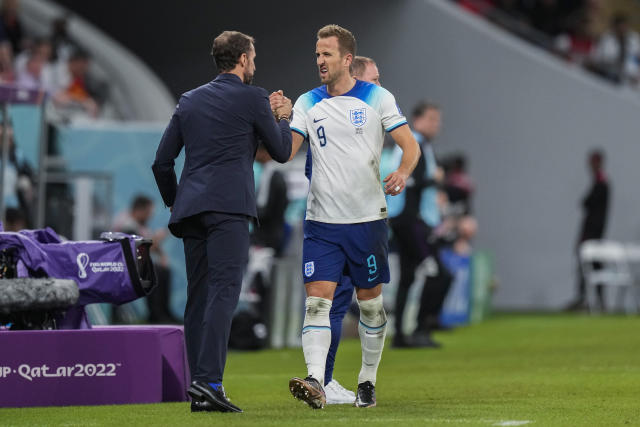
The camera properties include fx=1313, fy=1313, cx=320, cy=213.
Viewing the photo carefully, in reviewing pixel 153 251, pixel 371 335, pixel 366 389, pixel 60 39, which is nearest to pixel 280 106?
pixel 371 335

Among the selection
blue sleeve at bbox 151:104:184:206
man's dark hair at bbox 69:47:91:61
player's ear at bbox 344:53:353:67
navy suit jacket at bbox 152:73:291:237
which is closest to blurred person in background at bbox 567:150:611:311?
man's dark hair at bbox 69:47:91:61

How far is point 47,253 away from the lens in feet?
26.0

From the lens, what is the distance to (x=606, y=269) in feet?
77.1

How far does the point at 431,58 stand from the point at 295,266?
10.1 m

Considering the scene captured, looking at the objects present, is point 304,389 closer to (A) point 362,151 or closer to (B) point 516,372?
(A) point 362,151

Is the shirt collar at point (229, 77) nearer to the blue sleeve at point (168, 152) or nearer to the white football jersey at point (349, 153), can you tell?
the blue sleeve at point (168, 152)

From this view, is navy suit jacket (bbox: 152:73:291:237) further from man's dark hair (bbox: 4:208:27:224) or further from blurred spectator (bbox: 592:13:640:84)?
blurred spectator (bbox: 592:13:640:84)

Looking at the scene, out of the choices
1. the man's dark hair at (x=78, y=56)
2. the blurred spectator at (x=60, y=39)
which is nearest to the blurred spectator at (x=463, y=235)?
the man's dark hair at (x=78, y=56)

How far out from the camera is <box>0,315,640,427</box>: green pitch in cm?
666

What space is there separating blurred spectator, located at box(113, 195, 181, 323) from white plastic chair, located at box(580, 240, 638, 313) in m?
8.18

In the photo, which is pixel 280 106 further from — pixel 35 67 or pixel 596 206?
pixel 596 206

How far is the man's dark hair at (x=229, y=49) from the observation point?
7.09 m

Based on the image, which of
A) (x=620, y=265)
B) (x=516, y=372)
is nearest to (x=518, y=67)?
(x=620, y=265)

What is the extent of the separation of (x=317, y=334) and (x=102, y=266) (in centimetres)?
158
